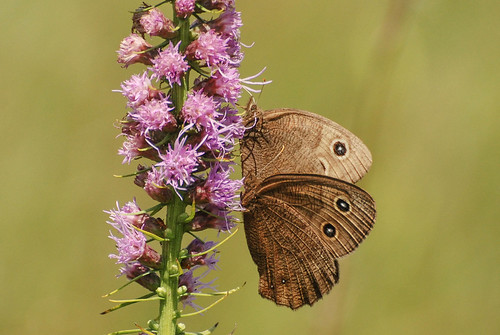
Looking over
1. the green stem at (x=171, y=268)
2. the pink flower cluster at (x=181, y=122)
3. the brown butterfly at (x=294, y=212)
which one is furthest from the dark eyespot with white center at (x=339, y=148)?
the green stem at (x=171, y=268)

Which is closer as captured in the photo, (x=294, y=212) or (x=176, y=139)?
(x=176, y=139)

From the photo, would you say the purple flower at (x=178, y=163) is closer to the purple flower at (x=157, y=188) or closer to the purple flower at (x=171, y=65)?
the purple flower at (x=157, y=188)

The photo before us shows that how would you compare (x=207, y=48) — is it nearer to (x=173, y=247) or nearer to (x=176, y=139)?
(x=176, y=139)

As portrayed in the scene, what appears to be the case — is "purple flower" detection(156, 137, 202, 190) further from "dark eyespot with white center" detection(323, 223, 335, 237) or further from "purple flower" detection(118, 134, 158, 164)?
"dark eyespot with white center" detection(323, 223, 335, 237)

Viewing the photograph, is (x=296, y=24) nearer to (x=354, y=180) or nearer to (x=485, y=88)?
(x=485, y=88)

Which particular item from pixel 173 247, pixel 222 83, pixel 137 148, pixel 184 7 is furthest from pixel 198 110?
pixel 173 247

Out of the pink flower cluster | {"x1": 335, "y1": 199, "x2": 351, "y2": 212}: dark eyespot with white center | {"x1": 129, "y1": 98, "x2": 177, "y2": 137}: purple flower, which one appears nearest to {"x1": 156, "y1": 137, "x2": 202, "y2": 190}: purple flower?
the pink flower cluster

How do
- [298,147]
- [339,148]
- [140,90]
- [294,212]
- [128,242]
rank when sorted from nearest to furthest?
[140,90]
[128,242]
[294,212]
[298,147]
[339,148]

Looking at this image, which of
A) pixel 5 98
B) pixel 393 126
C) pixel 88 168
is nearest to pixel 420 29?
pixel 393 126
